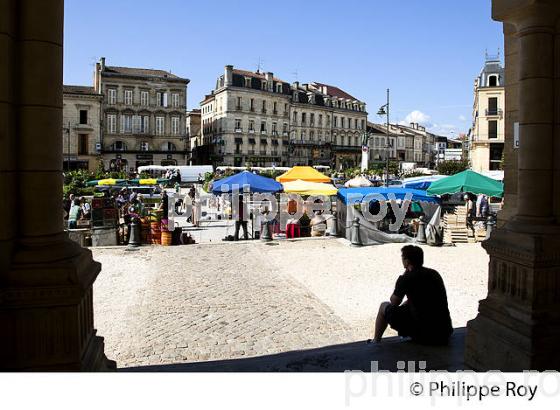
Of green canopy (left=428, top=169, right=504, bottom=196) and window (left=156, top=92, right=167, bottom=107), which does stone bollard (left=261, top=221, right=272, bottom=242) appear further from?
window (left=156, top=92, right=167, bottom=107)

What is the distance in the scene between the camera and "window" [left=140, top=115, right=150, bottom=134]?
2467 inches

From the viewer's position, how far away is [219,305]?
26.8ft

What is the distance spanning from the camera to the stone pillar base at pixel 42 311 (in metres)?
3.31

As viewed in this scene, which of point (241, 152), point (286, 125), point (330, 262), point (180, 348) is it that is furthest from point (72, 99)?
point (180, 348)

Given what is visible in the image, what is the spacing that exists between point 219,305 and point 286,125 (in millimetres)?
68161

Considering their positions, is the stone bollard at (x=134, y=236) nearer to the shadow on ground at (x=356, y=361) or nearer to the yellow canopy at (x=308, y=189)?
the yellow canopy at (x=308, y=189)

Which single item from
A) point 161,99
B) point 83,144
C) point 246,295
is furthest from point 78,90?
point 246,295

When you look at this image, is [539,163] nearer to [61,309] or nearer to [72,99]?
[61,309]

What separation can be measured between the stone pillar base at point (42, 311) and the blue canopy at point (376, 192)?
12694 millimetres

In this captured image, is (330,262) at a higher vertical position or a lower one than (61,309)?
lower

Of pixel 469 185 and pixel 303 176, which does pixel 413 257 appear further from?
pixel 303 176

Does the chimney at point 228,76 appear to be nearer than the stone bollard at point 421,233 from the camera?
No

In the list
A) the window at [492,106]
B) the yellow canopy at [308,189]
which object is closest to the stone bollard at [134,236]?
the yellow canopy at [308,189]

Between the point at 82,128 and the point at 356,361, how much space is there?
194ft
